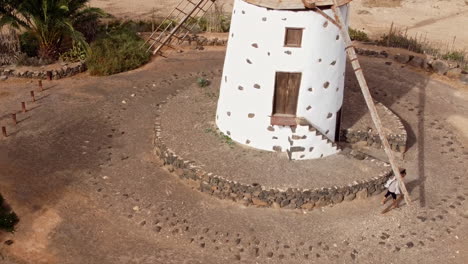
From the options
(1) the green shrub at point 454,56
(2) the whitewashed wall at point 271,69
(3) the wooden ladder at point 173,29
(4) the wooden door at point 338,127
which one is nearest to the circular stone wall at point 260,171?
(2) the whitewashed wall at point 271,69

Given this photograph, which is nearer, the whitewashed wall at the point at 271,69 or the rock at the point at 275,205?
the whitewashed wall at the point at 271,69

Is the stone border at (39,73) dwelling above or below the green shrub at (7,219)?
above

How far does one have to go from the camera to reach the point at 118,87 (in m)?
20.0

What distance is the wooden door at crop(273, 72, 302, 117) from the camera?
13922 millimetres

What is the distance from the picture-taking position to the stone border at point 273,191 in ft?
43.8

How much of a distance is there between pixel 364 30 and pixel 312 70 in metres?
15.6

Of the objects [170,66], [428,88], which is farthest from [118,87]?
[428,88]

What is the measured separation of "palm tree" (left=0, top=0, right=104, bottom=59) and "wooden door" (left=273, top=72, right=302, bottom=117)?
32.2 feet

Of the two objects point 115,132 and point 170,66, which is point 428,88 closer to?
point 170,66

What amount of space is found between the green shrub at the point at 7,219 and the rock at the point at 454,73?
1835 centimetres

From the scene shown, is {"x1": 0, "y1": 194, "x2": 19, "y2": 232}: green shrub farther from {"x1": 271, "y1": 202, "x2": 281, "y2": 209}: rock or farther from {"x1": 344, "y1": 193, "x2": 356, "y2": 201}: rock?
{"x1": 344, "y1": 193, "x2": 356, "y2": 201}: rock

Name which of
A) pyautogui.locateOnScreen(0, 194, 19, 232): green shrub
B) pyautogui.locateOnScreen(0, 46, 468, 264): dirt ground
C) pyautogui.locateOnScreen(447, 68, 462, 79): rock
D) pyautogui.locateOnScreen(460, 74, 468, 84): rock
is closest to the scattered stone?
pyautogui.locateOnScreen(447, 68, 462, 79): rock

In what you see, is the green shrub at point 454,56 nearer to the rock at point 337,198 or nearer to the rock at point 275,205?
the rock at point 337,198

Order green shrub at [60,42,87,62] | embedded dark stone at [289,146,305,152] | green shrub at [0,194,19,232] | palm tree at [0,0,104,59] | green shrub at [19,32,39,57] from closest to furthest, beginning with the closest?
green shrub at [0,194,19,232]
embedded dark stone at [289,146,305,152]
palm tree at [0,0,104,59]
green shrub at [60,42,87,62]
green shrub at [19,32,39,57]
